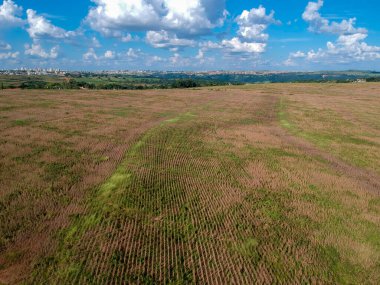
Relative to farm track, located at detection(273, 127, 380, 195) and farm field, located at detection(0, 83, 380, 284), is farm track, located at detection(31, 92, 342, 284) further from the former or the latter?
farm track, located at detection(273, 127, 380, 195)

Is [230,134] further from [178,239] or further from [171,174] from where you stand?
[178,239]

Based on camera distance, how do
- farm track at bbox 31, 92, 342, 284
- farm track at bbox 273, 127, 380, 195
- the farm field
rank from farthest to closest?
farm track at bbox 273, 127, 380, 195
the farm field
farm track at bbox 31, 92, 342, 284

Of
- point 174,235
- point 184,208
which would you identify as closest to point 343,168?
point 184,208

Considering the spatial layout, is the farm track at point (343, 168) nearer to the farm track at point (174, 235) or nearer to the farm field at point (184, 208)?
the farm field at point (184, 208)

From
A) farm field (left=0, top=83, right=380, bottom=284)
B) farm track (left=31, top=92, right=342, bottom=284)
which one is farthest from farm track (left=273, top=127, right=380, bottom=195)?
farm track (left=31, top=92, right=342, bottom=284)

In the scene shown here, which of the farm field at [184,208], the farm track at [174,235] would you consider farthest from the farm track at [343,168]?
the farm track at [174,235]

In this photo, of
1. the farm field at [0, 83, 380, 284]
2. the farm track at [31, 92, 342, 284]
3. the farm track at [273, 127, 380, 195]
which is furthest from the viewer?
the farm track at [273, 127, 380, 195]

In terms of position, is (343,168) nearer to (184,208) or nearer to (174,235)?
(184,208)

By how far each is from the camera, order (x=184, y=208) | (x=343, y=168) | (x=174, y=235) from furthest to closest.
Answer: (x=343, y=168) → (x=184, y=208) → (x=174, y=235)

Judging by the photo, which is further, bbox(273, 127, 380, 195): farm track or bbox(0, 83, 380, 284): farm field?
bbox(273, 127, 380, 195): farm track

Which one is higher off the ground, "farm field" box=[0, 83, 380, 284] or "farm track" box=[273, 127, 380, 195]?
"farm field" box=[0, 83, 380, 284]
